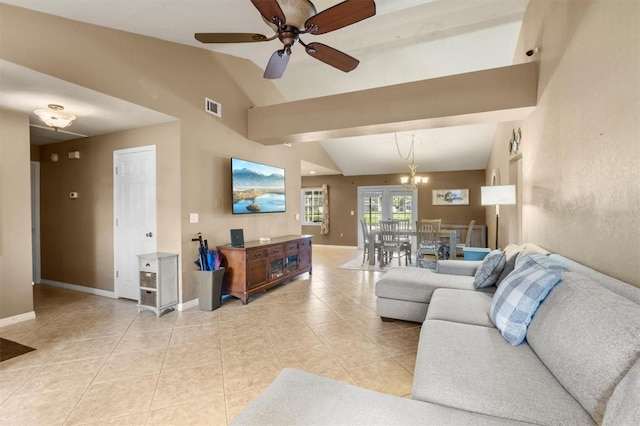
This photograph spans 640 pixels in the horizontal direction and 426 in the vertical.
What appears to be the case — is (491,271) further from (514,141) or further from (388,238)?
(388,238)

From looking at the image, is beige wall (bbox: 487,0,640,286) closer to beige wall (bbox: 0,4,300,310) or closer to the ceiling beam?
the ceiling beam

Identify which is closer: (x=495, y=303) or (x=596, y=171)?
(x=596, y=171)

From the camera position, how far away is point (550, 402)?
44.9 inches

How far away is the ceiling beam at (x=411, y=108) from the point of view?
3.33m

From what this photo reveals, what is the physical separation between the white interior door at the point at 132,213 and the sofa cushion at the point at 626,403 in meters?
4.29

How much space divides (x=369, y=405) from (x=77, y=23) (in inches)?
149

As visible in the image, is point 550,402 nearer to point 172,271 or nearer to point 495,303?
point 495,303

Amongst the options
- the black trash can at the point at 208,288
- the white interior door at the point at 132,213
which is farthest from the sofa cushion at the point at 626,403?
the white interior door at the point at 132,213

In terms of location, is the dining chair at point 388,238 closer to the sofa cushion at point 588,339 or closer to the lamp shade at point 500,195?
the lamp shade at point 500,195

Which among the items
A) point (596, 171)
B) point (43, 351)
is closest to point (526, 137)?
point (596, 171)

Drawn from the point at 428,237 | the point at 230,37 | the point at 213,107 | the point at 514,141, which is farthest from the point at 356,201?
the point at 230,37

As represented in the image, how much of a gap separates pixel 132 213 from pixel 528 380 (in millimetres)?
4514

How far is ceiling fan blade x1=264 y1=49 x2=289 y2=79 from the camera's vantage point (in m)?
2.57

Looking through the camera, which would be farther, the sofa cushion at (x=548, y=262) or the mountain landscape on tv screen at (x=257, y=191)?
the mountain landscape on tv screen at (x=257, y=191)
